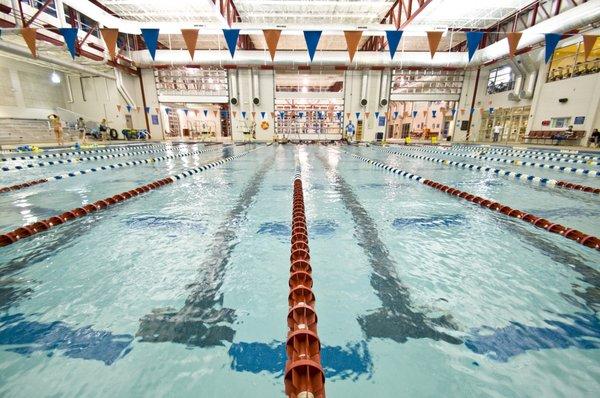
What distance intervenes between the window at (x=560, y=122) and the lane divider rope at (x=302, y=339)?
17.4m

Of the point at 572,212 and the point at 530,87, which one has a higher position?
the point at 530,87

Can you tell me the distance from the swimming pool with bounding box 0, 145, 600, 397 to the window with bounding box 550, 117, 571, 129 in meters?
13.8

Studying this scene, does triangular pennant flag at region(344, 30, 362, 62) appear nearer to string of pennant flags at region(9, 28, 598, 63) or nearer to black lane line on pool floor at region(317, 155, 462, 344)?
string of pennant flags at region(9, 28, 598, 63)

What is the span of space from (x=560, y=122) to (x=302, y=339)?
728 inches

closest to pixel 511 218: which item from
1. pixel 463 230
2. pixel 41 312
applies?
pixel 463 230

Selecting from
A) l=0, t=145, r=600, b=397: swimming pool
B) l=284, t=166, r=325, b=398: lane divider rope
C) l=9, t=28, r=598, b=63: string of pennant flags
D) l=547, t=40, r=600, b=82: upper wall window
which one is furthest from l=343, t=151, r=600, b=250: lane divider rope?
l=547, t=40, r=600, b=82: upper wall window

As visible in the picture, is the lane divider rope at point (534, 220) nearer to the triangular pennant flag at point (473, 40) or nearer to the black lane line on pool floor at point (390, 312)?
the black lane line on pool floor at point (390, 312)

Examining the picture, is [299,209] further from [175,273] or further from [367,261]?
[175,273]

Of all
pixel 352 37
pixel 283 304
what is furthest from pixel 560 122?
pixel 283 304

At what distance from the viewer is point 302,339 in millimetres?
1331

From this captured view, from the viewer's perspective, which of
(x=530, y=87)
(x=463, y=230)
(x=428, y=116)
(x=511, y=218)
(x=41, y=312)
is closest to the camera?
(x=41, y=312)

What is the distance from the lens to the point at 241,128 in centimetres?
1995

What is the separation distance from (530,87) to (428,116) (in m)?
13.2

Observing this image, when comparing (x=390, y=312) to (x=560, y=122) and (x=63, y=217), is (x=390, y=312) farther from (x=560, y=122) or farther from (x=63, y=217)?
(x=560, y=122)
